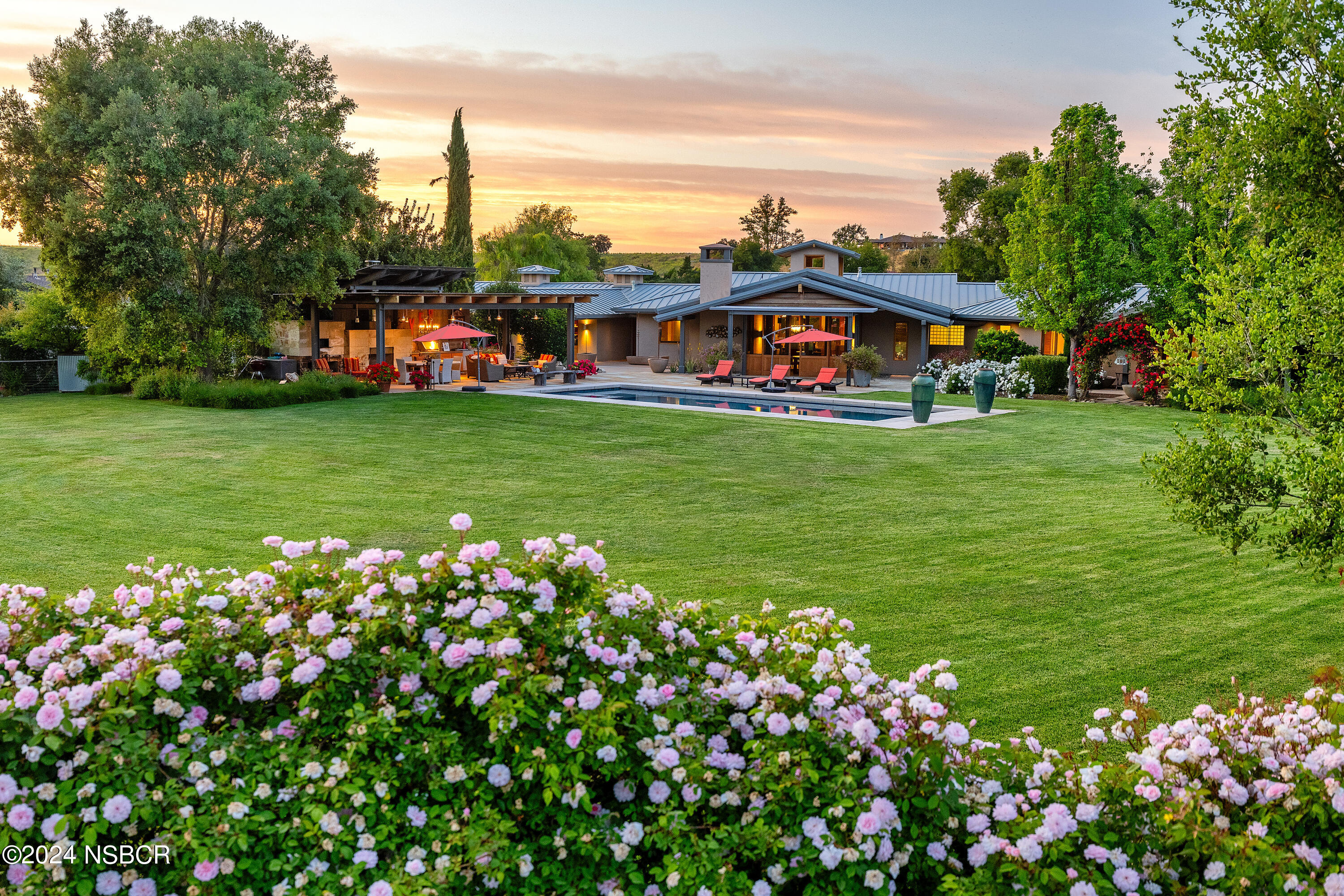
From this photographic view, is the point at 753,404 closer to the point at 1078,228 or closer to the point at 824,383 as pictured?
the point at 824,383

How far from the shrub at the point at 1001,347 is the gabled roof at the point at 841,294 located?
1770mm

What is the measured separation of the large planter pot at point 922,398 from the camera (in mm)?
21734

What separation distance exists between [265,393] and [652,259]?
425ft

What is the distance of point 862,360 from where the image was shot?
109 ft

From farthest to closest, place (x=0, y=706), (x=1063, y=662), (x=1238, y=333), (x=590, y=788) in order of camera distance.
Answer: (x=1063, y=662) → (x=1238, y=333) → (x=590, y=788) → (x=0, y=706)

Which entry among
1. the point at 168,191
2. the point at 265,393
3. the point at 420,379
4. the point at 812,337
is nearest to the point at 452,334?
the point at 420,379

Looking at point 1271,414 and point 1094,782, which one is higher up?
point 1271,414

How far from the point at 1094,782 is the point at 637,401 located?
24444 millimetres

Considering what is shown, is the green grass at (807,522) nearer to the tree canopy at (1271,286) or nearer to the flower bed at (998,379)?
the tree canopy at (1271,286)

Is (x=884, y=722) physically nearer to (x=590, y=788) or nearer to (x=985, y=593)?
(x=590, y=788)

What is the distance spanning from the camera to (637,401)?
27469 millimetres

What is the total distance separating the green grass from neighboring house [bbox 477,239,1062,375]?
15.2m

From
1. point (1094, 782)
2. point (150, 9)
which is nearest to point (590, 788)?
point (1094, 782)

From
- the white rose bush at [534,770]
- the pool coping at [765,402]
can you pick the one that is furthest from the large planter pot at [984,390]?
the white rose bush at [534,770]
